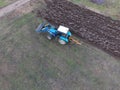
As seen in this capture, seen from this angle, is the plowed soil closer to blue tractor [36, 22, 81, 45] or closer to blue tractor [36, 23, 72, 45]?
blue tractor [36, 22, 81, 45]

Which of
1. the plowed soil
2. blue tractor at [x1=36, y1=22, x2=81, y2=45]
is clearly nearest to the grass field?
blue tractor at [x1=36, y1=22, x2=81, y2=45]

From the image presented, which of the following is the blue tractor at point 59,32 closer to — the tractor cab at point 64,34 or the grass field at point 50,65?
the tractor cab at point 64,34

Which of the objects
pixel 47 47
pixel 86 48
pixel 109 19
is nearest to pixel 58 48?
pixel 47 47

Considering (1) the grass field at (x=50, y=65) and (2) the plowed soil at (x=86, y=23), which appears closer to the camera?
(1) the grass field at (x=50, y=65)

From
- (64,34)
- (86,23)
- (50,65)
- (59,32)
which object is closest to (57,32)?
(59,32)

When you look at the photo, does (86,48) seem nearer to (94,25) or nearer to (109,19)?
(94,25)

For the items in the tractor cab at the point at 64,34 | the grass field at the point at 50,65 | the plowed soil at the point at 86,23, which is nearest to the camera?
Answer: the grass field at the point at 50,65

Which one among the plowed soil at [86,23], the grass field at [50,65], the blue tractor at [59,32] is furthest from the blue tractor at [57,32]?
the plowed soil at [86,23]
